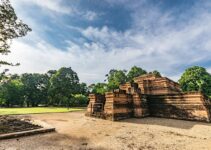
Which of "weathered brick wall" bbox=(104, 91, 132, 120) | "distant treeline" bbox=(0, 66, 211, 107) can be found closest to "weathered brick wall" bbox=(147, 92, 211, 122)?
"weathered brick wall" bbox=(104, 91, 132, 120)

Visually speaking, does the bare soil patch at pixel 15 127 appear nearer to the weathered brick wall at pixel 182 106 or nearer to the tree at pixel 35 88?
the weathered brick wall at pixel 182 106

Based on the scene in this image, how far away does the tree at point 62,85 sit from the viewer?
145 feet

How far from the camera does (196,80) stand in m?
39.2

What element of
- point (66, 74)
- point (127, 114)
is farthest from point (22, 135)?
point (66, 74)

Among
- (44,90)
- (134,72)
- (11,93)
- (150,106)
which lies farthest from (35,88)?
(150,106)

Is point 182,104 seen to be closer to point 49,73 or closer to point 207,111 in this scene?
point 207,111

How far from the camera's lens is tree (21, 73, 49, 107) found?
48.7 metres

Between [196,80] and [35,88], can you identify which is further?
[35,88]

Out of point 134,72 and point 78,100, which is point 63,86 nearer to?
point 78,100

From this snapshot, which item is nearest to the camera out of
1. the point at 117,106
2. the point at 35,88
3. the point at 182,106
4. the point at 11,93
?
the point at 117,106

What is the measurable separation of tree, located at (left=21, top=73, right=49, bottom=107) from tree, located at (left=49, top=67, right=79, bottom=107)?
4.36 meters

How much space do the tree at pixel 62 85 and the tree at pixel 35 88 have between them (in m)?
4.36

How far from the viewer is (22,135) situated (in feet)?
25.1

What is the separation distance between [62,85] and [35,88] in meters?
11.9
